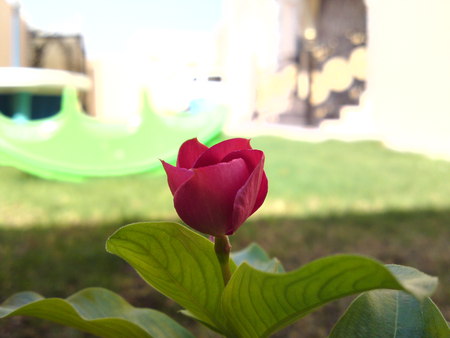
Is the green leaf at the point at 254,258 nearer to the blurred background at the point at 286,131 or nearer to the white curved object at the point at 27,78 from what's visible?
the blurred background at the point at 286,131

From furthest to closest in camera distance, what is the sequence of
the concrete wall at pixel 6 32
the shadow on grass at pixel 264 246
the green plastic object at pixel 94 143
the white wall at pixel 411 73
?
1. the concrete wall at pixel 6 32
2. the white wall at pixel 411 73
3. the green plastic object at pixel 94 143
4. the shadow on grass at pixel 264 246

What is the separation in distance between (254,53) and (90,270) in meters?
5.88

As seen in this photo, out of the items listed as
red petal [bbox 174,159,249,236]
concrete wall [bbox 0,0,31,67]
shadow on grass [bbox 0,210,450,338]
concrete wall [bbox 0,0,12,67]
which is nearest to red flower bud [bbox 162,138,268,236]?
red petal [bbox 174,159,249,236]

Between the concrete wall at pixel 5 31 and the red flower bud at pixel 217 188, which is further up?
the concrete wall at pixel 5 31

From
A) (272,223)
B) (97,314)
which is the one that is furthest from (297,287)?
(272,223)

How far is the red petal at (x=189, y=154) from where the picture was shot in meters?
0.29

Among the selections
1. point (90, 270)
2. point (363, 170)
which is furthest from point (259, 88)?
point (90, 270)

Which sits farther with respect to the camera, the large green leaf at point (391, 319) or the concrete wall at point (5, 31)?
the concrete wall at point (5, 31)

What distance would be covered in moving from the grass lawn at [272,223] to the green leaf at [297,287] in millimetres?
711

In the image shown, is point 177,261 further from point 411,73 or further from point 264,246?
point 411,73

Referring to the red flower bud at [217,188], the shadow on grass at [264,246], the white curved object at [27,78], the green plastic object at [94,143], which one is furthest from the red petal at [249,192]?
the white curved object at [27,78]

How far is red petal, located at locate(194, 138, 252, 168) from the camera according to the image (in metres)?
0.28

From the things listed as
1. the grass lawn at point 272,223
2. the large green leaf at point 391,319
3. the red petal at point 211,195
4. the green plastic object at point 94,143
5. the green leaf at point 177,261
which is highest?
the red petal at point 211,195

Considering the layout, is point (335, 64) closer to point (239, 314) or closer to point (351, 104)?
point (351, 104)
